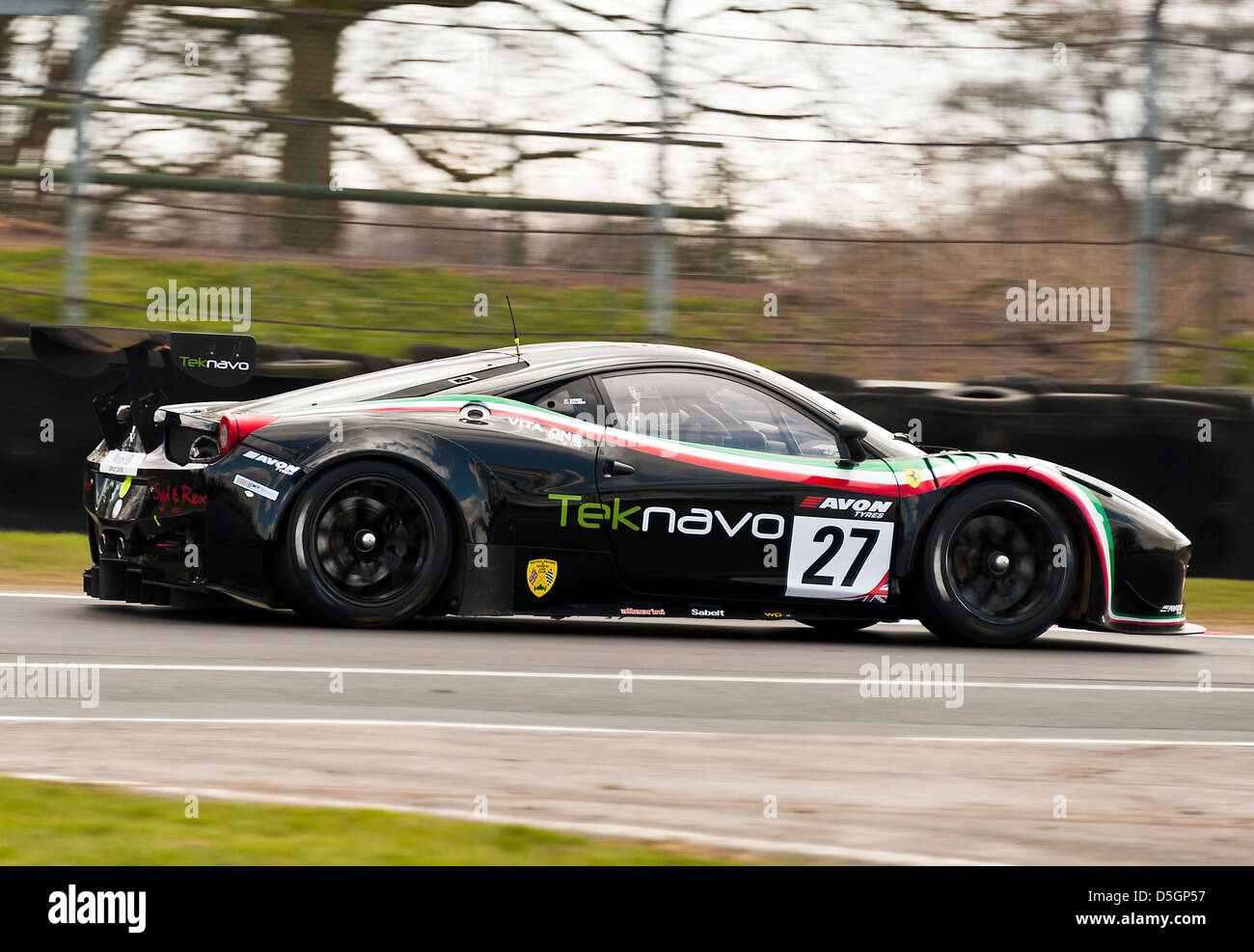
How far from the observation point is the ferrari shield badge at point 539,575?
22.9 feet

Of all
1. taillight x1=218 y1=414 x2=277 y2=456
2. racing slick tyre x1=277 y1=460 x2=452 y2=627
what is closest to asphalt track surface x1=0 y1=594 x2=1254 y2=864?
racing slick tyre x1=277 y1=460 x2=452 y2=627

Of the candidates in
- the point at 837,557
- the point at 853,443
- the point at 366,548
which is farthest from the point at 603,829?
the point at 853,443

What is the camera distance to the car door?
23.3 ft

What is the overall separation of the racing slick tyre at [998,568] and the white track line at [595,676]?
891 mm

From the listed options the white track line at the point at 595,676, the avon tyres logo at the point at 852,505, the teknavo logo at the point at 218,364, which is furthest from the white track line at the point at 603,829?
the avon tyres logo at the point at 852,505

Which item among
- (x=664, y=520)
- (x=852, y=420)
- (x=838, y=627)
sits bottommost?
(x=838, y=627)

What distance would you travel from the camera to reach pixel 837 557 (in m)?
7.25

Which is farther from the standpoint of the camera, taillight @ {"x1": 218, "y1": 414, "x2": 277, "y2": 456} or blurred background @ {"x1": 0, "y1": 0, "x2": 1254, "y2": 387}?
blurred background @ {"x1": 0, "y1": 0, "x2": 1254, "y2": 387}

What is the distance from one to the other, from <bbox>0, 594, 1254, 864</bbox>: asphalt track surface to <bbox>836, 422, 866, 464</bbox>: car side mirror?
890mm

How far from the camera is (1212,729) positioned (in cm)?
575

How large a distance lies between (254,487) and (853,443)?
8.67 ft

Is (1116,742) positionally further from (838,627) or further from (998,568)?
(838,627)

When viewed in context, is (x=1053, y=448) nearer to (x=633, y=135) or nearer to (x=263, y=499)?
(x=633, y=135)

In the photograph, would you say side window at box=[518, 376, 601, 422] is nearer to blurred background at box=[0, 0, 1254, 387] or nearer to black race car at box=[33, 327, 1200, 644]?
black race car at box=[33, 327, 1200, 644]
